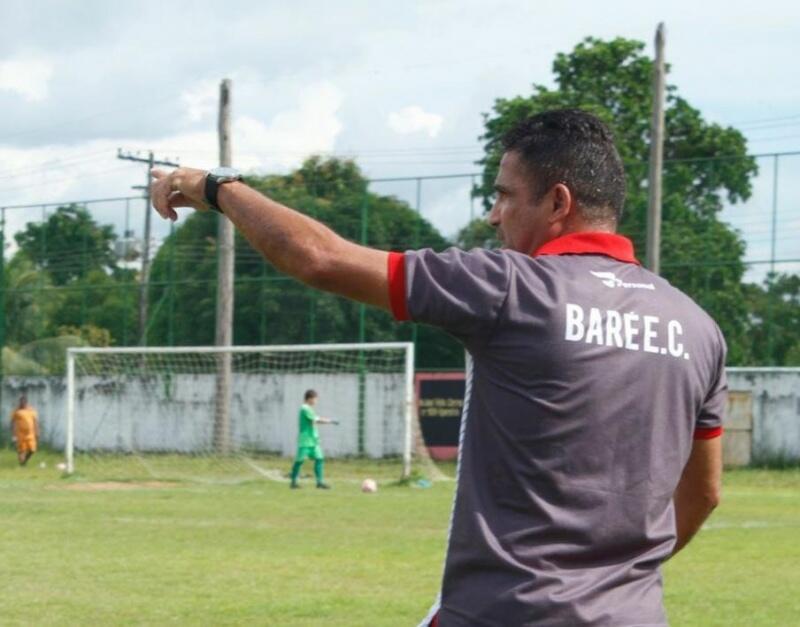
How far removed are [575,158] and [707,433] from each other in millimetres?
715

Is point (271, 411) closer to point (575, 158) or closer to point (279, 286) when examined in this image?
point (279, 286)

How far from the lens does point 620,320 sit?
3.25m

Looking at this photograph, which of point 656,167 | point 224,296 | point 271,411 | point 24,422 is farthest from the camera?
point 271,411

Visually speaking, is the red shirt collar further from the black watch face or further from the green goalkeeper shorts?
the green goalkeeper shorts

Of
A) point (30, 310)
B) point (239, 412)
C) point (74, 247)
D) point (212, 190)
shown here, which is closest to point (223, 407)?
point (239, 412)

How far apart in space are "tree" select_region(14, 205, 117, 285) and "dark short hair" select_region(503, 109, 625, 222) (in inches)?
1518

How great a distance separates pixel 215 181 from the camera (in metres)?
3.36

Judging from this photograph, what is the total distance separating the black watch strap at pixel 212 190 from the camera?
3.36m

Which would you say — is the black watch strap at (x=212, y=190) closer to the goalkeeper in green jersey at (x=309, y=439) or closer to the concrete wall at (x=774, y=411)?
the goalkeeper in green jersey at (x=309, y=439)

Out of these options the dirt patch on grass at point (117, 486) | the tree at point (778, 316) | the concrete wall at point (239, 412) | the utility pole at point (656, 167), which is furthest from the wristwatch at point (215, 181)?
the tree at point (778, 316)

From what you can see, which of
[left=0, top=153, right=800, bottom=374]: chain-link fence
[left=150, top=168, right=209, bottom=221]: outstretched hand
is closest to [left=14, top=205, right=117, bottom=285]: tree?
[left=0, top=153, right=800, bottom=374]: chain-link fence

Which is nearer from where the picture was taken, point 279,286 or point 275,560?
point 275,560

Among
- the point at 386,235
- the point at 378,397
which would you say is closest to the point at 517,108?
the point at 386,235

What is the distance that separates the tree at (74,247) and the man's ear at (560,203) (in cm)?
3862
